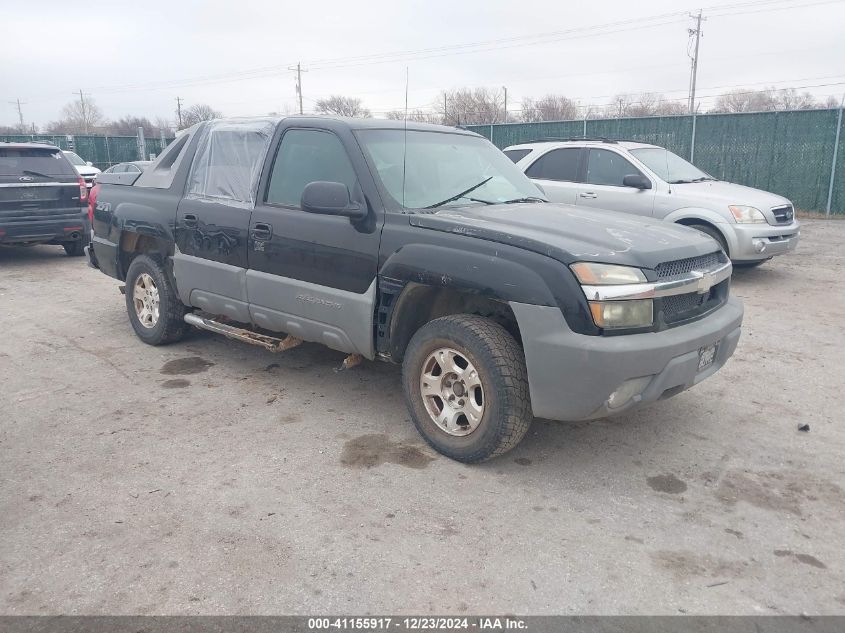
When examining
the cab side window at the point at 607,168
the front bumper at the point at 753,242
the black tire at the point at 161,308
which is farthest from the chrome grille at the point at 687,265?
the cab side window at the point at 607,168

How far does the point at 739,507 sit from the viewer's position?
3.36 meters

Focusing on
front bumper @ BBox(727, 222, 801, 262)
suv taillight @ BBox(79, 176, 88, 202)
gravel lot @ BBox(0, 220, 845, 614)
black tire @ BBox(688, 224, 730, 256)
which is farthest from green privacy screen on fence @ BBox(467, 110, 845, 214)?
suv taillight @ BBox(79, 176, 88, 202)

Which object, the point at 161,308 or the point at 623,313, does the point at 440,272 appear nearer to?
the point at 623,313

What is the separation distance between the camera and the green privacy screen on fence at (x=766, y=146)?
15.2 m

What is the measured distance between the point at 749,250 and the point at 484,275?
6005 millimetres

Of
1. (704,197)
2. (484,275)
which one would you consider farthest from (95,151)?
(484,275)

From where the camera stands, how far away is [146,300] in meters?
6.00

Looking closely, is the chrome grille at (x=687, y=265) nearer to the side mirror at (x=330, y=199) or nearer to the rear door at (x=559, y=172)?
the side mirror at (x=330, y=199)

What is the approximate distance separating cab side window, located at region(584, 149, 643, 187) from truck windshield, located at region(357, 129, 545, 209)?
4.28m

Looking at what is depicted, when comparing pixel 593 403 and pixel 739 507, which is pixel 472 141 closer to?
pixel 593 403

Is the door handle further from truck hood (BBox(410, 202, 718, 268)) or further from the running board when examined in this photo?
truck hood (BBox(410, 202, 718, 268))

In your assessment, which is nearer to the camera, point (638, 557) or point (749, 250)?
point (638, 557)

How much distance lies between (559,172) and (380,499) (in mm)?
6995

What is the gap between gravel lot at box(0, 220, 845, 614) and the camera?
2732 mm
